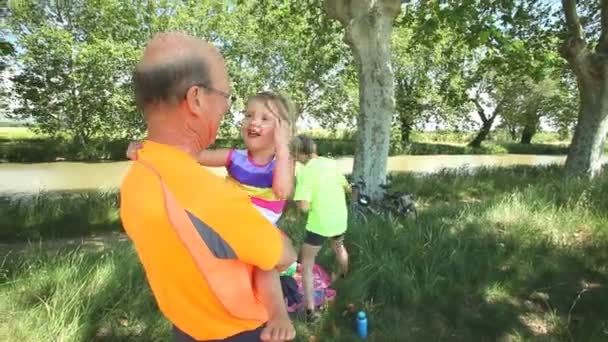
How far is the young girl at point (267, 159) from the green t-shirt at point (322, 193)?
1.08 metres

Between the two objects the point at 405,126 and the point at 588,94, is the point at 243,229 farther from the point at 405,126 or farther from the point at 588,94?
the point at 405,126

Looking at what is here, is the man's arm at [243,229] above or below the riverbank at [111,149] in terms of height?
above

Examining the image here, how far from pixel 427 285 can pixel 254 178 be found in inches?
90.1

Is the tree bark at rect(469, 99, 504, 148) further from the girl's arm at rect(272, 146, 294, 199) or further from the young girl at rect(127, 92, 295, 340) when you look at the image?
the girl's arm at rect(272, 146, 294, 199)

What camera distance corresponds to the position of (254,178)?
9.18 ft

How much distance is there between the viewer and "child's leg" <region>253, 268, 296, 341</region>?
140 cm

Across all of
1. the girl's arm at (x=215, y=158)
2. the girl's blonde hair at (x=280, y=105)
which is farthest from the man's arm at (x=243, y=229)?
the girl's arm at (x=215, y=158)

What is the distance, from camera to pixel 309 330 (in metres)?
3.75

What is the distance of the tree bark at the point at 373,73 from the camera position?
26.5 feet

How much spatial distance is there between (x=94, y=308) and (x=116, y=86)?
72.7ft

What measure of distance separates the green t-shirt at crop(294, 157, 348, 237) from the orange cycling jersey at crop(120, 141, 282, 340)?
2646 mm

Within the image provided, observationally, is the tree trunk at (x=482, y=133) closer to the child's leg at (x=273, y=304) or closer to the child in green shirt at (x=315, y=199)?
the child in green shirt at (x=315, y=199)

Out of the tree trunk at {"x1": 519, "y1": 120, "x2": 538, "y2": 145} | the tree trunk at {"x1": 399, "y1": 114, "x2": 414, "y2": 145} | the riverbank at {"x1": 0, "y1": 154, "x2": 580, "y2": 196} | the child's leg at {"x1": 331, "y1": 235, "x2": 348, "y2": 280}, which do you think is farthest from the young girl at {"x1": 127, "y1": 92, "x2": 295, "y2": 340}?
the tree trunk at {"x1": 519, "y1": 120, "x2": 538, "y2": 145}

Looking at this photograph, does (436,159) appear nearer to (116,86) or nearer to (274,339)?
(116,86)
